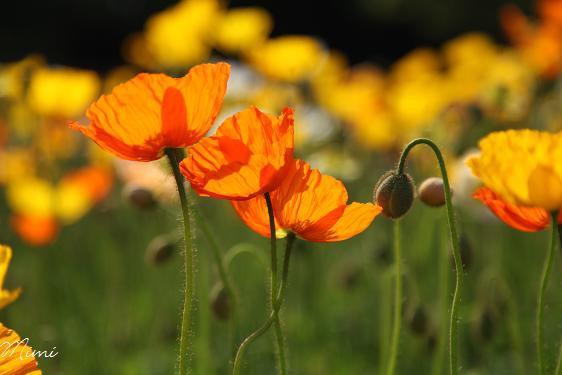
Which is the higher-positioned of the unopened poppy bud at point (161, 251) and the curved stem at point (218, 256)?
the unopened poppy bud at point (161, 251)

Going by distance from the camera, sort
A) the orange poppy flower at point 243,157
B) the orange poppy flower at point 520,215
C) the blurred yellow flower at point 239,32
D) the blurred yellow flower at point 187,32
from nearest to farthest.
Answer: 1. the orange poppy flower at point 243,157
2. the orange poppy flower at point 520,215
3. the blurred yellow flower at point 187,32
4. the blurred yellow flower at point 239,32

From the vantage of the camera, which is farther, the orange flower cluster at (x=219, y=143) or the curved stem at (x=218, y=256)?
the curved stem at (x=218, y=256)

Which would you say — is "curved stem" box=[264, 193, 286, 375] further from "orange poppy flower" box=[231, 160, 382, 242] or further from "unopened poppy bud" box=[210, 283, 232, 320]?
"unopened poppy bud" box=[210, 283, 232, 320]

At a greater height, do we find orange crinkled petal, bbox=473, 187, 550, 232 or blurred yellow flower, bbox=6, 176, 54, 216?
blurred yellow flower, bbox=6, 176, 54, 216

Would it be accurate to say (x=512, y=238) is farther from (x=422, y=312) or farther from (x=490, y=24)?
(x=490, y=24)

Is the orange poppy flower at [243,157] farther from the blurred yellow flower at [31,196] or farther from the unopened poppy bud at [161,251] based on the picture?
the blurred yellow flower at [31,196]

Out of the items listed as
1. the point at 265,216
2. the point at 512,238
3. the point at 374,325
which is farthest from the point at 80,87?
the point at 265,216

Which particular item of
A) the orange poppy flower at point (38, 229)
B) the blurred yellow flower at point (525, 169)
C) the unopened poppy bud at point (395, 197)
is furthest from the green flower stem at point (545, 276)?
the orange poppy flower at point (38, 229)

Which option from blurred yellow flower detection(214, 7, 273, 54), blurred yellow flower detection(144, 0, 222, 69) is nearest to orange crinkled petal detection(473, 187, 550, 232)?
blurred yellow flower detection(144, 0, 222, 69)
